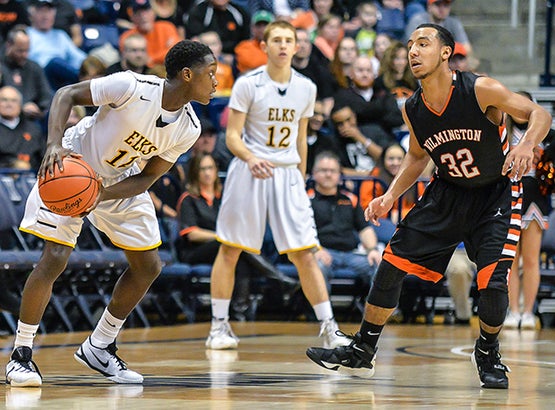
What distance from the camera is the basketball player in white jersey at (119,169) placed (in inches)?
233

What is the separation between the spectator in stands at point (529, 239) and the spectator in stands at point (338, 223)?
1.42 meters

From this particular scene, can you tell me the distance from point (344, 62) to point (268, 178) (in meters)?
5.52

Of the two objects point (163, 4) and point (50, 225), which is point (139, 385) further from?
point (163, 4)

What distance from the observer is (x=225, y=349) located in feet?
27.9

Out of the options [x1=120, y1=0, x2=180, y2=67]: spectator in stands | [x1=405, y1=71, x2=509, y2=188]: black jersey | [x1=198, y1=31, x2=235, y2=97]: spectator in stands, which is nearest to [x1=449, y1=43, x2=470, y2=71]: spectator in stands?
[x1=198, y1=31, x2=235, y2=97]: spectator in stands

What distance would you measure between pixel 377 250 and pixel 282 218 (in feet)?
9.55

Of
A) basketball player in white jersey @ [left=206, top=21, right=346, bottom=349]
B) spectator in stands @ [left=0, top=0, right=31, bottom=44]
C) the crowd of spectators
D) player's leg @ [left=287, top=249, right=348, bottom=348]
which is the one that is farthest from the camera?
spectator in stands @ [left=0, top=0, right=31, bottom=44]

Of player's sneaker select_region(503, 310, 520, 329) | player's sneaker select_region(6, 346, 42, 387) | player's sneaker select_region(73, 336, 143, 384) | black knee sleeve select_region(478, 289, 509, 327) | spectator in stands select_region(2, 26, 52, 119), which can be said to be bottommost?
player's sneaker select_region(503, 310, 520, 329)

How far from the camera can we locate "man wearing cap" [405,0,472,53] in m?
15.1

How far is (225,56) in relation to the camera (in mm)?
14117

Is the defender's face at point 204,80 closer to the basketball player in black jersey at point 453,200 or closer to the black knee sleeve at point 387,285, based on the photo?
the basketball player in black jersey at point 453,200

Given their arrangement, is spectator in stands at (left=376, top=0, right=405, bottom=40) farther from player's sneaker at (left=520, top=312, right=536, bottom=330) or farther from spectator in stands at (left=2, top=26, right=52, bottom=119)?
player's sneaker at (left=520, top=312, right=536, bottom=330)

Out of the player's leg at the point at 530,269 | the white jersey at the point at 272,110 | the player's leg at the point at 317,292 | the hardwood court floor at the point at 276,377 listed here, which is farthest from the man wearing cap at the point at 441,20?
the player's leg at the point at 317,292

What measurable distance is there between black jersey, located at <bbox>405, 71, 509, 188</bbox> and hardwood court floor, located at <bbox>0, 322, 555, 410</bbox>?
113 cm
